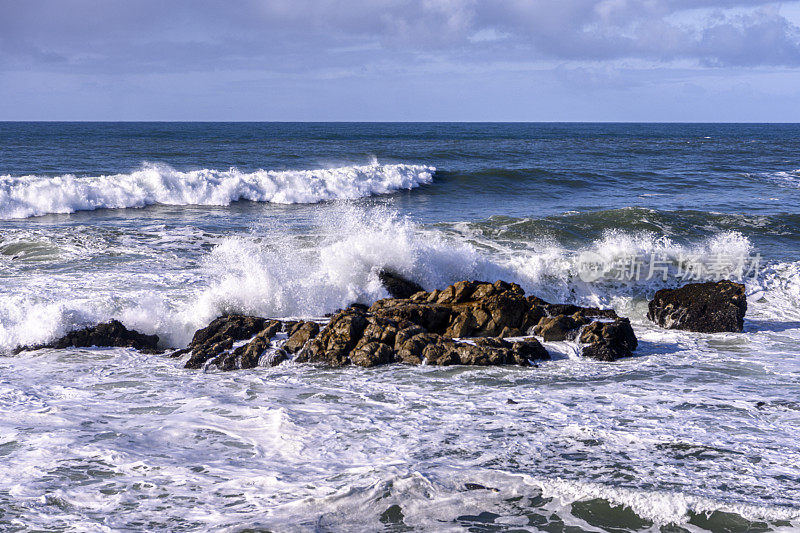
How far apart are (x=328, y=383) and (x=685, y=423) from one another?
344cm

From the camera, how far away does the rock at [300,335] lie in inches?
309

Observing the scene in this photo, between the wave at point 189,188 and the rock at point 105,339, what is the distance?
40.1 ft

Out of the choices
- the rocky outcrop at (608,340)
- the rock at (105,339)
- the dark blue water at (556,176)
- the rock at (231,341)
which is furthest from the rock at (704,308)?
the rock at (105,339)

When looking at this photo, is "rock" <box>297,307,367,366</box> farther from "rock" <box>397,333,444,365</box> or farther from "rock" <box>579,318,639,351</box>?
"rock" <box>579,318,639,351</box>

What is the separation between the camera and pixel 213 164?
103ft

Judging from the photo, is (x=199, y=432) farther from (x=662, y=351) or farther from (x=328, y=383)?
(x=662, y=351)

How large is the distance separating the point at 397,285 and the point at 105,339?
422 cm

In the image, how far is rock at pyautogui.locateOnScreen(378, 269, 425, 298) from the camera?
10.4m

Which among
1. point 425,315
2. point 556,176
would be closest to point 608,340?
point 425,315

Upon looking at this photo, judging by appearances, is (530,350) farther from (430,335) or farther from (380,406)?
(380,406)

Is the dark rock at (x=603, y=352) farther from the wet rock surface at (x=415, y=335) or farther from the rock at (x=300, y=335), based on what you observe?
the rock at (x=300, y=335)

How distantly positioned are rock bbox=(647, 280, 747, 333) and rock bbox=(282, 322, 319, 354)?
485 centimetres

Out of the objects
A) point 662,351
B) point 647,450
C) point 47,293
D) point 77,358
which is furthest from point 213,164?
point 647,450

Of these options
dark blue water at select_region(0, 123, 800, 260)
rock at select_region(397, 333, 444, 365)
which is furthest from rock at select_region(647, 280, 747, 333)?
dark blue water at select_region(0, 123, 800, 260)
